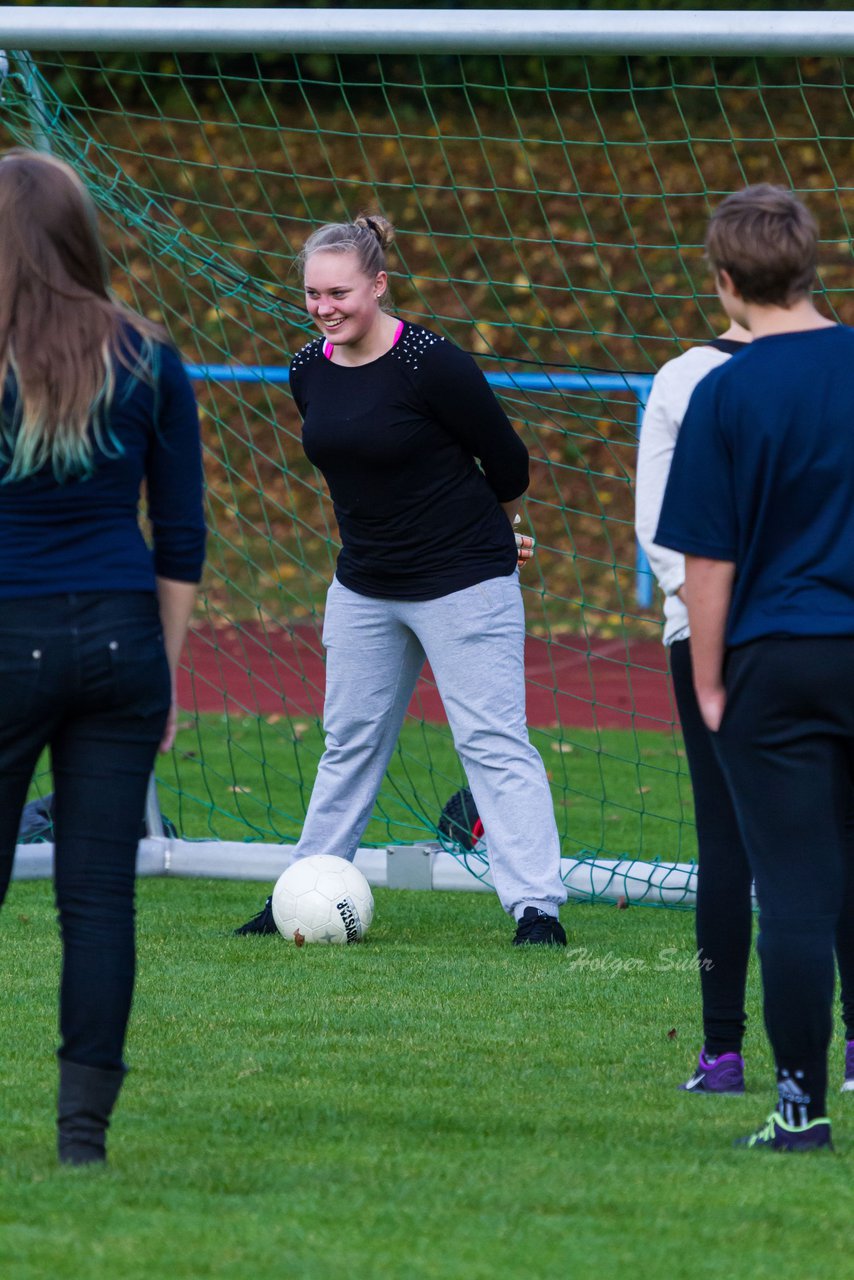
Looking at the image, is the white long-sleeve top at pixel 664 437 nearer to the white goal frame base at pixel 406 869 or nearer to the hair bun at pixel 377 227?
the hair bun at pixel 377 227

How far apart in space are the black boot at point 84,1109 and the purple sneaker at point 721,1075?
1.25 meters

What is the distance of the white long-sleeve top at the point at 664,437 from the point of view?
3.27 meters

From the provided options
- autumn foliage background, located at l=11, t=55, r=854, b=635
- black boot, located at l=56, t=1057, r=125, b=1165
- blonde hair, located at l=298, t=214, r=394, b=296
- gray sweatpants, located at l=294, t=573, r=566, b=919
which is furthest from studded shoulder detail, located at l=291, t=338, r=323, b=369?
autumn foliage background, located at l=11, t=55, r=854, b=635

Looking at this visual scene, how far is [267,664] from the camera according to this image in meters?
10.3

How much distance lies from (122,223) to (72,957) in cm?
438

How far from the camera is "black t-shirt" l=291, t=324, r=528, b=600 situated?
4844mm

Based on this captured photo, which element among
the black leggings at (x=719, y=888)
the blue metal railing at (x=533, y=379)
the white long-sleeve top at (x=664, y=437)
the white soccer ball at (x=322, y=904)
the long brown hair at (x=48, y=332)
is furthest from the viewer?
the blue metal railing at (x=533, y=379)

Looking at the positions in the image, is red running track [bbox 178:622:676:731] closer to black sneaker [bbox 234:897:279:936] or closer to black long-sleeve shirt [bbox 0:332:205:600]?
black sneaker [bbox 234:897:279:936]

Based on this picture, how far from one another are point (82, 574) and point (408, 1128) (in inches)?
47.4

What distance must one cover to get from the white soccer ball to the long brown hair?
2.55m

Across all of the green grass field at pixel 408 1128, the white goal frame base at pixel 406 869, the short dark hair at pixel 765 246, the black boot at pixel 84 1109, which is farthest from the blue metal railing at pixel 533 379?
the black boot at pixel 84 1109

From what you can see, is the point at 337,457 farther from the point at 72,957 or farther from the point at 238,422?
the point at 238,422

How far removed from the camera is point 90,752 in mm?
2816

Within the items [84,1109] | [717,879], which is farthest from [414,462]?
[84,1109]
